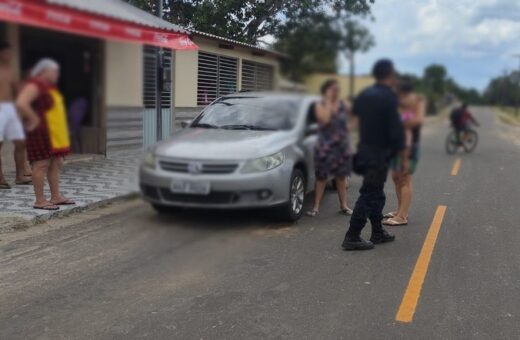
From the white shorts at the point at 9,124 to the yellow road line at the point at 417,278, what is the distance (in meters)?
3.19

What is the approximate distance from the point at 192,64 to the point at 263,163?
24.2 inches

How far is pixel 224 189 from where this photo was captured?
74.2 inches

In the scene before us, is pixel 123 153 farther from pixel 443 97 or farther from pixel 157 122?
pixel 443 97

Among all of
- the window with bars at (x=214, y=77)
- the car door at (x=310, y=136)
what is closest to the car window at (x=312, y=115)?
the car door at (x=310, y=136)

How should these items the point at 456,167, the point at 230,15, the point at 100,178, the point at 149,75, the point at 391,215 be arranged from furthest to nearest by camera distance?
the point at 456,167 → the point at 391,215 → the point at 230,15 → the point at 100,178 → the point at 149,75

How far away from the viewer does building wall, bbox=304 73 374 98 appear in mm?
1491

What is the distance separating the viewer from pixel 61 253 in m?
4.83

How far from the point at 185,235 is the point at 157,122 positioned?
1.53 ft

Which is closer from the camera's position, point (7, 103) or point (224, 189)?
point (7, 103)

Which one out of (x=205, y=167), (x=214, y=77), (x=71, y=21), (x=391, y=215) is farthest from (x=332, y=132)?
(x=391, y=215)

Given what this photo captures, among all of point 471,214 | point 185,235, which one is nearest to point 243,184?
point 185,235

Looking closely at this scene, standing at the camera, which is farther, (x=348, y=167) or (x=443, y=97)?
(x=443, y=97)

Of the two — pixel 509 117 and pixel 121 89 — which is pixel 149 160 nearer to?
pixel 121 89

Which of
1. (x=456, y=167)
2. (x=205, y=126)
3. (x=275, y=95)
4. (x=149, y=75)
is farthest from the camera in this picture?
(x=456, y=167)
